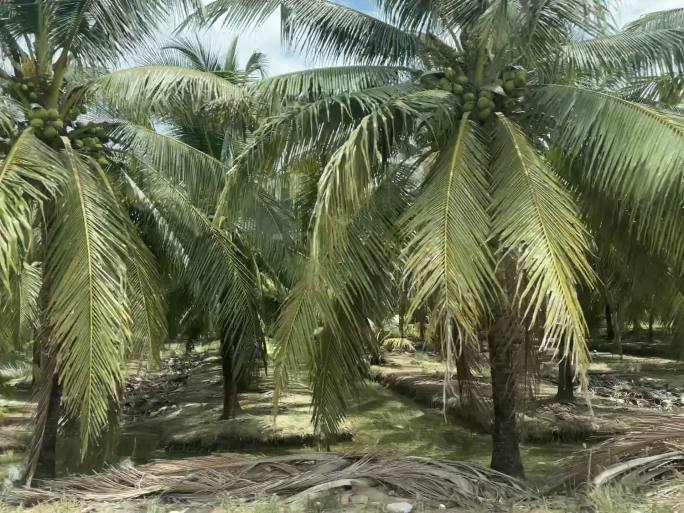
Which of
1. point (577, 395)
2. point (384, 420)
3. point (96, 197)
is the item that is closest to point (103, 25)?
point (96, 197)

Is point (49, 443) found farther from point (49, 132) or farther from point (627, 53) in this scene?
point (627, 53)

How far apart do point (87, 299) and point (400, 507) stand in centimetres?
306

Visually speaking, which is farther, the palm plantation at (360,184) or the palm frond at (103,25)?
the palm frond at (103,25)

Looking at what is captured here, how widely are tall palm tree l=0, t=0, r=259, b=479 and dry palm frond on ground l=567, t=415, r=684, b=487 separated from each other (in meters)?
3.94

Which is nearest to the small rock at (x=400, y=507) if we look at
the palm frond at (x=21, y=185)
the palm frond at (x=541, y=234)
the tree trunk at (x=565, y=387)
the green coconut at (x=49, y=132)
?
the palm frond at (x=541, y=234)

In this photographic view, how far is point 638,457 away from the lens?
511cm

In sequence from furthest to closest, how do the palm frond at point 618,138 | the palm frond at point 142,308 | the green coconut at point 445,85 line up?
the palm frond at point 142,308
the green coconut at point 445,85
the palm frond at point 618,138

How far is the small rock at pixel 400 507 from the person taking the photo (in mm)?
4746

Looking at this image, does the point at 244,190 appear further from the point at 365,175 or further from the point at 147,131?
the point at 147,131

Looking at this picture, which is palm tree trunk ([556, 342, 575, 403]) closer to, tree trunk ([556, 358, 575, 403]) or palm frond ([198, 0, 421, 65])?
tree trunk ([556, 358, 575, 403])

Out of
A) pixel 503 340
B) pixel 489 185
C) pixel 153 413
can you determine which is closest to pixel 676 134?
pixel 489 185

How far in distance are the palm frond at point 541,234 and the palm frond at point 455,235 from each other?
0.18 metres

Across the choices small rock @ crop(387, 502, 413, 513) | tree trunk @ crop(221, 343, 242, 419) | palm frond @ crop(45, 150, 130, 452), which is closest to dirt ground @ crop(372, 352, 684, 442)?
small rock @ crop(387, 502, 413, 513)

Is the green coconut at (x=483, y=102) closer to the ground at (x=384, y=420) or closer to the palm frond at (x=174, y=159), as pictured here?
the palm frond at (x=174, y=159)
